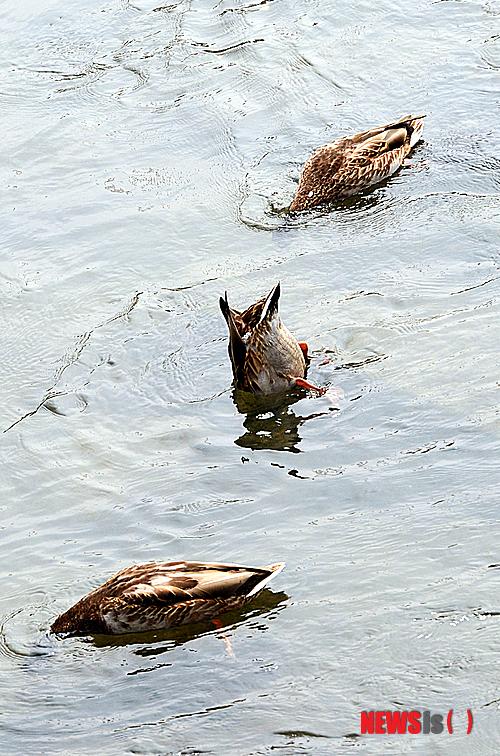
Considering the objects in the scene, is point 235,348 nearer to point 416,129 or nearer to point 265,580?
point 265,580

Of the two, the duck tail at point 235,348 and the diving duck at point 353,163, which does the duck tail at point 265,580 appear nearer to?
the duck tail at point 235,348

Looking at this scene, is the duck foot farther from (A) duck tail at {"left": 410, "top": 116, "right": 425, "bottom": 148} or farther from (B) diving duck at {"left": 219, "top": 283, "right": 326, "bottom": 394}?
(A) duck tail at {"left": 410, "top": 116, "right": 425, "bottom": 148}

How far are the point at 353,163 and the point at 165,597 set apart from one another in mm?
5638

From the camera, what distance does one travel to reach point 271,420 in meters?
7.49

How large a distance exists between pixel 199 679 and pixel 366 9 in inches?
398

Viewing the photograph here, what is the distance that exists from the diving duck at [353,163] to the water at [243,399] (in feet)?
0.69

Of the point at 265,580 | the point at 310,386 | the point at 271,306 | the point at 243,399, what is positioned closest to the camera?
the point at 265,580

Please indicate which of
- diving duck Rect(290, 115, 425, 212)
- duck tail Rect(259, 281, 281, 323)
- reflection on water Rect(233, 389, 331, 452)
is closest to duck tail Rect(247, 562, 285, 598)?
reflection on water Rect(233, 389, 331, 452)

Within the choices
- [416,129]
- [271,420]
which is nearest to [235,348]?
[271,420]

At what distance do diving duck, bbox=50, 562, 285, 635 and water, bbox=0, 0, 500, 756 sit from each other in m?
0.12

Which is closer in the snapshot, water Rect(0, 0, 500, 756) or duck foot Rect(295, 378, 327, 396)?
water Rect(0, 0, 500, 756)

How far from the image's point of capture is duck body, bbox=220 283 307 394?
7.54 m

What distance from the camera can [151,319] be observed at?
341 inches

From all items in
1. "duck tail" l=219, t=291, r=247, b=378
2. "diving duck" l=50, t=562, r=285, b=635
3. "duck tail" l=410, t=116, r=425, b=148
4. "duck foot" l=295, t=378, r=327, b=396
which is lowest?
"diving duck" l=50, t=562, r=285, b=635
